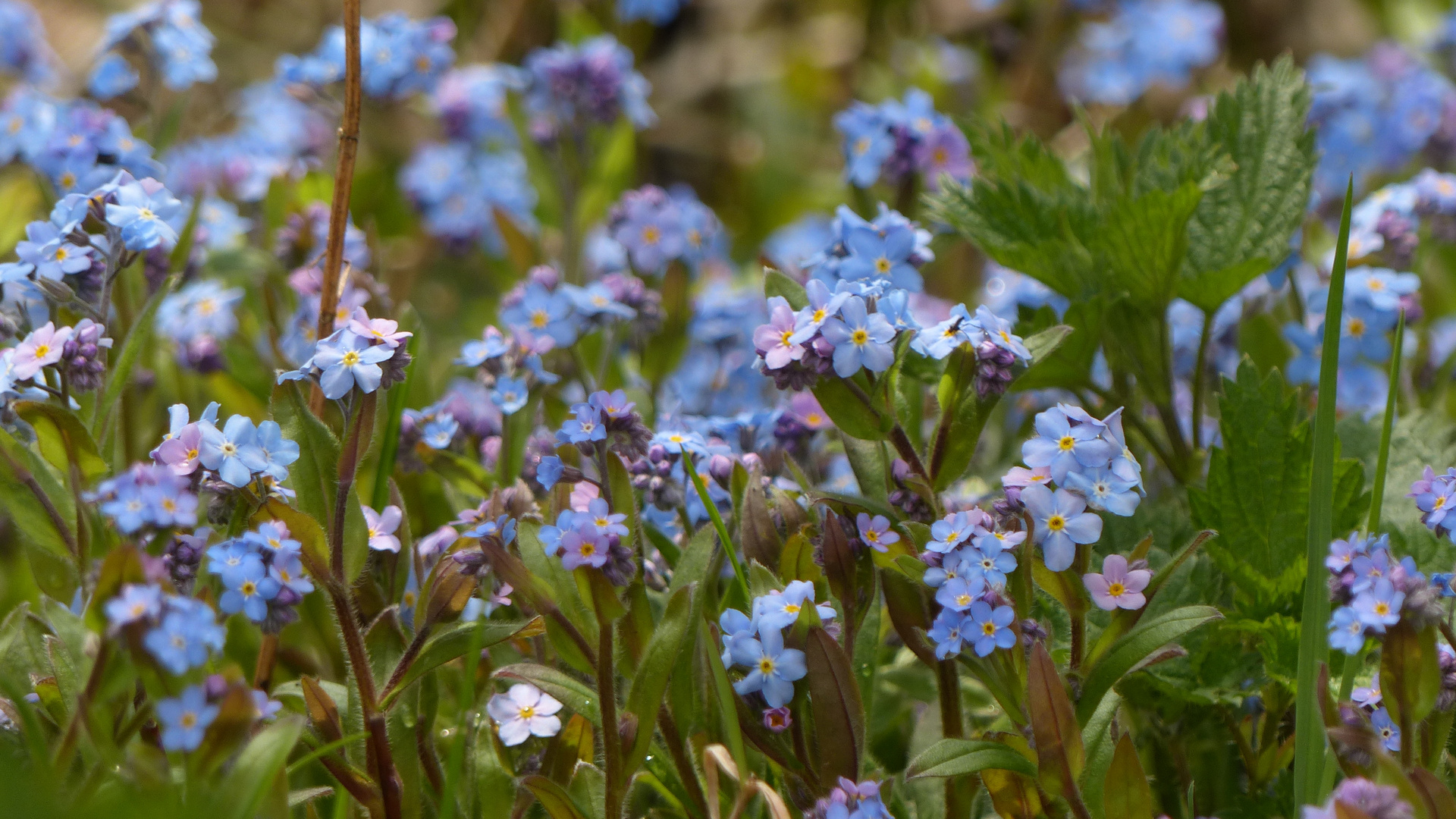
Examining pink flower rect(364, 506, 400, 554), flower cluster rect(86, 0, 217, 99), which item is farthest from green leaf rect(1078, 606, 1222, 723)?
flower cluster rect(86, 0, 217, 99)

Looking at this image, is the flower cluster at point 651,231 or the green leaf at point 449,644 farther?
the flower cluster at point 651,231

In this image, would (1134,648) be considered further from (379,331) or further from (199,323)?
(199,323)

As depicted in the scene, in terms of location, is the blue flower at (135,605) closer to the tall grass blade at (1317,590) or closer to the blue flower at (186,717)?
the blue flower at (186,717)

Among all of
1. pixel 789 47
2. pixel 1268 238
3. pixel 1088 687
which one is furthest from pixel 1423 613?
pixel 789 47

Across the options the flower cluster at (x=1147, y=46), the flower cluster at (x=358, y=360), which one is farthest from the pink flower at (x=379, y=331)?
the flower cluster at (x=1147, y=46)

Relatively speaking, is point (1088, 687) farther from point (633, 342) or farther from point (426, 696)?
point (633, 342)

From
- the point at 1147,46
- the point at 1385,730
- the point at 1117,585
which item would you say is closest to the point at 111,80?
the point at 1117,585
